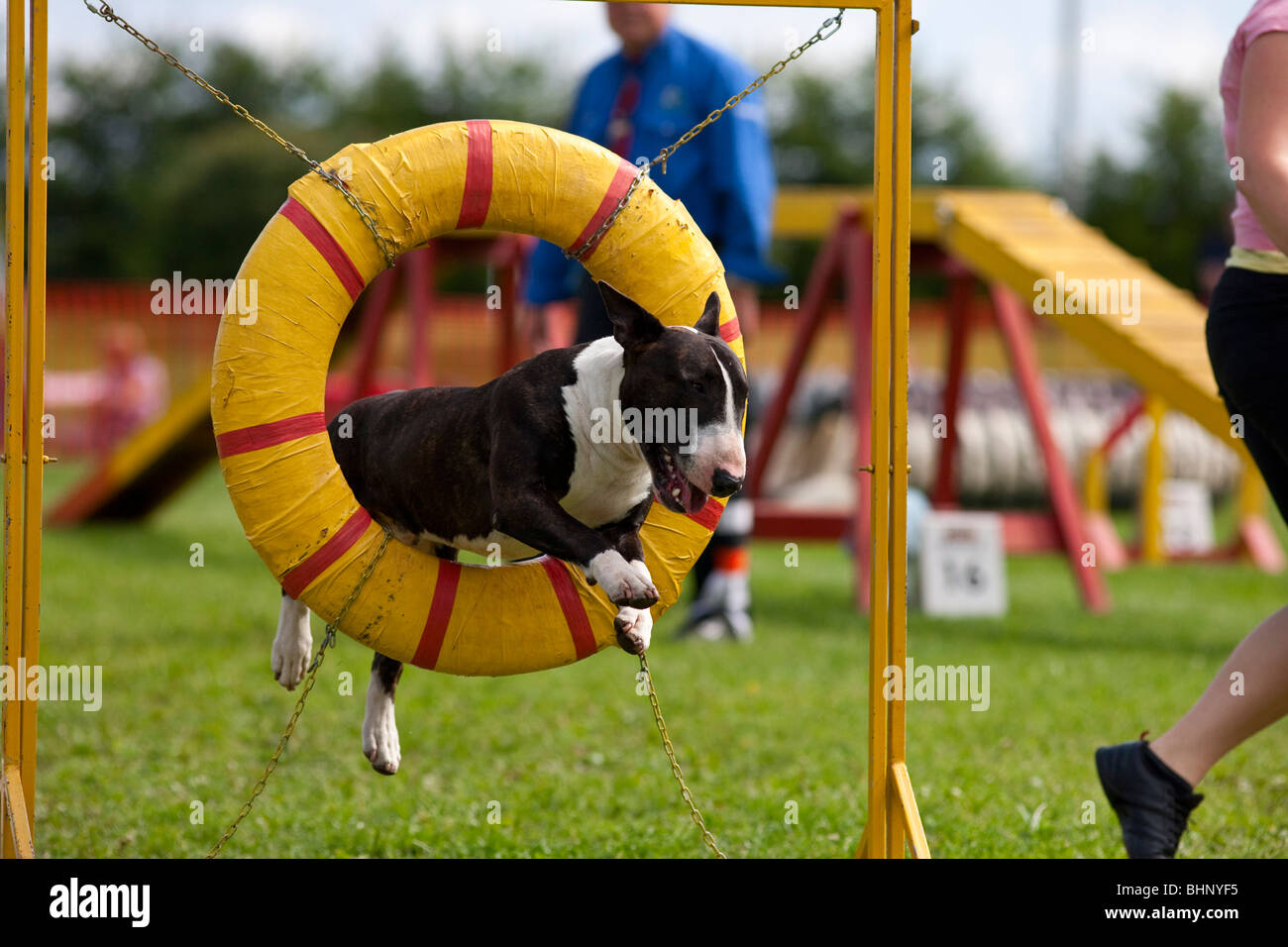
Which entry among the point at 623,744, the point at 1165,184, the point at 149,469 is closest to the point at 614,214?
the point at 623,744

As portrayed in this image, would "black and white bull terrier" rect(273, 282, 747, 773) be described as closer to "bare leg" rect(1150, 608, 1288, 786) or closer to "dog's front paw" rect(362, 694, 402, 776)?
"dog's front paw" rect(362, 694, 402, 776)

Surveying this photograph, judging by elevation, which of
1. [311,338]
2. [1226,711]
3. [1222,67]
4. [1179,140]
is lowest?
[1226,711]

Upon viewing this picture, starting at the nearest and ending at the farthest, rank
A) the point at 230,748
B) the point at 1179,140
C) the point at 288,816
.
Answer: the point at 288,816 < the point at 230,748 < the point at 1179,140

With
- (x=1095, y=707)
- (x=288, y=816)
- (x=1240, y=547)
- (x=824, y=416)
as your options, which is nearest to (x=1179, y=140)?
(x=824, y=416)

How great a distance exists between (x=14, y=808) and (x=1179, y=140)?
107 ft

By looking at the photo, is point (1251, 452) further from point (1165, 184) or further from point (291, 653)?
point (1165, 184)

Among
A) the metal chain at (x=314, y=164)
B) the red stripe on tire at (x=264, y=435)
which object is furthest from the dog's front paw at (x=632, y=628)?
the metal chain at (x=314, y=164)

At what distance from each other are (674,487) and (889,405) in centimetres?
57

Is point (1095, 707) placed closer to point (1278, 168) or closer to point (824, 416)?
point (1278, 168)

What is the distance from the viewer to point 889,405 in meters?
2.39

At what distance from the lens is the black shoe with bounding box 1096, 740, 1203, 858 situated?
7.85ft

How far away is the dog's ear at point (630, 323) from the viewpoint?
2.05 m

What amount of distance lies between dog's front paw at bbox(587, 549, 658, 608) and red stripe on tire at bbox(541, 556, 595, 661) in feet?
0.74
